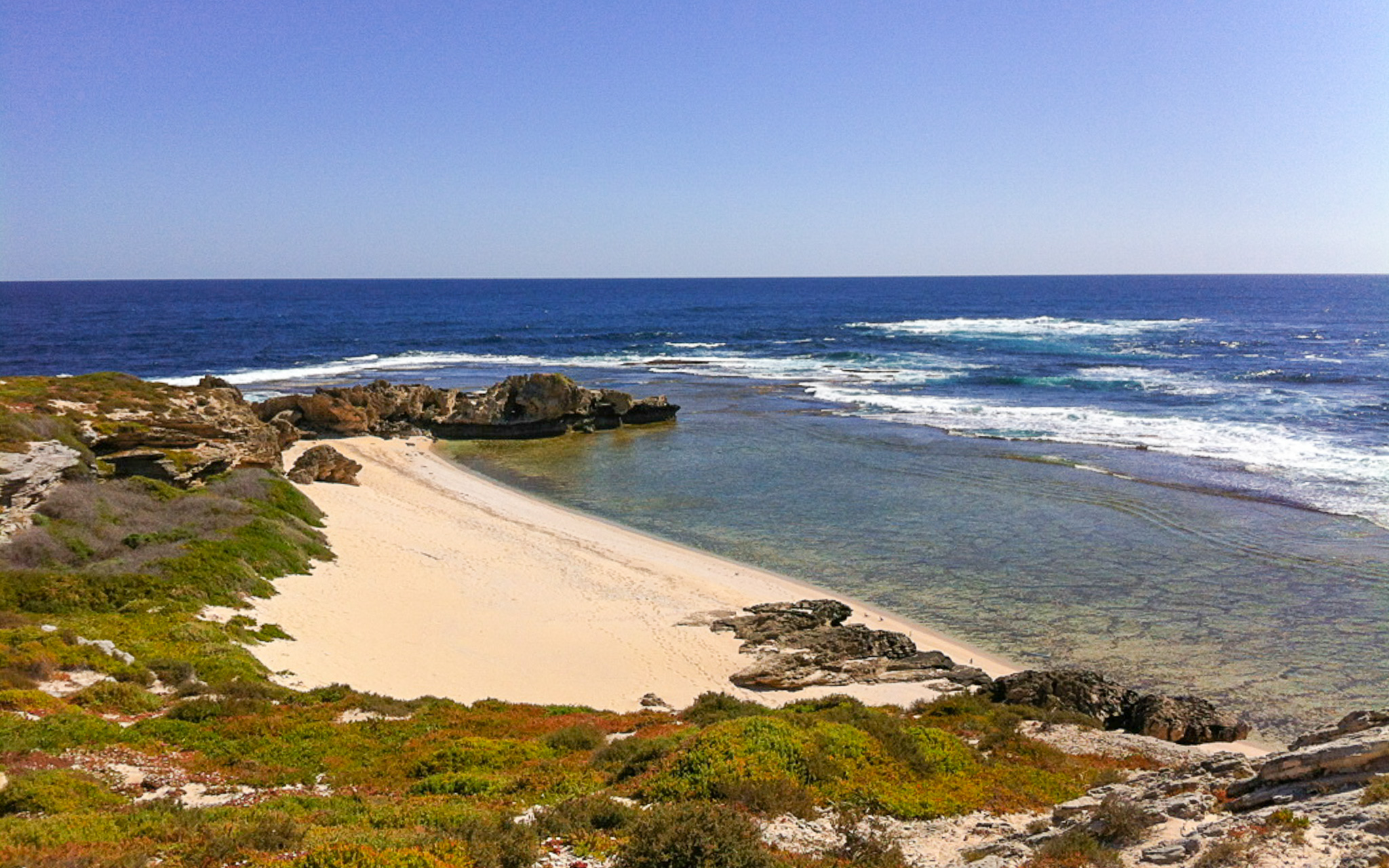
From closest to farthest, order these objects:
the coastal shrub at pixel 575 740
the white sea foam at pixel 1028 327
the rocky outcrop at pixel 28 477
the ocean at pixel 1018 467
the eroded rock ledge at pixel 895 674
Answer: the coastal shrub at pixel 575 740 → the eroded rock ledge at pixel 895 674 → the rocky outcrop at pixel 28 477 → the ocean at pixel 1018 467 → the white sea foam at pixel 1028 327

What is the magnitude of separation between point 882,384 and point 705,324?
58.6m

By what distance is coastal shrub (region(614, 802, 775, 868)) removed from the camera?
7.71 metres

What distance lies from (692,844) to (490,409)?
39.6 m

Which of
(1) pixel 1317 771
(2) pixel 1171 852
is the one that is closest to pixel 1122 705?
(1) pixel 1317 771

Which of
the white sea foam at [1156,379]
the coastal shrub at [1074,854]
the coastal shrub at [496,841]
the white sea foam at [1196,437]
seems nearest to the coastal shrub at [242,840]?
the coastal shrub at [496,841]

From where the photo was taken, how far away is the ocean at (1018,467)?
64.7 ft

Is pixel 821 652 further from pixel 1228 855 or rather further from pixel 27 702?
pixel 27 702

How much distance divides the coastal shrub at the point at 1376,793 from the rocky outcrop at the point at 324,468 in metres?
30.4

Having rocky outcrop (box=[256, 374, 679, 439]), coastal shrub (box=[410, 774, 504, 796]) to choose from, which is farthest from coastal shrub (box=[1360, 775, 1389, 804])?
rocky outcrop (box=[256, 374, 679, 439])

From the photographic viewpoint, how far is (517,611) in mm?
20531

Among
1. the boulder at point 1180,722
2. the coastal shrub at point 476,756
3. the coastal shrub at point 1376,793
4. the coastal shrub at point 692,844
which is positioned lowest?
the boulder at point 1180,722

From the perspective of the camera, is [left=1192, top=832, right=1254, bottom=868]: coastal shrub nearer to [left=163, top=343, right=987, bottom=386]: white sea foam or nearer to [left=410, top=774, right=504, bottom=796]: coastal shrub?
[left=410, top=774, right=504, bottom=796]: coastal shrub

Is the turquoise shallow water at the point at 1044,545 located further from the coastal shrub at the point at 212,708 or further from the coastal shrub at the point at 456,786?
the coastal shrub at the point at 212,708

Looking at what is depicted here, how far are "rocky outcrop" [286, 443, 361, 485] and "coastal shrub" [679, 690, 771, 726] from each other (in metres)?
21.5
